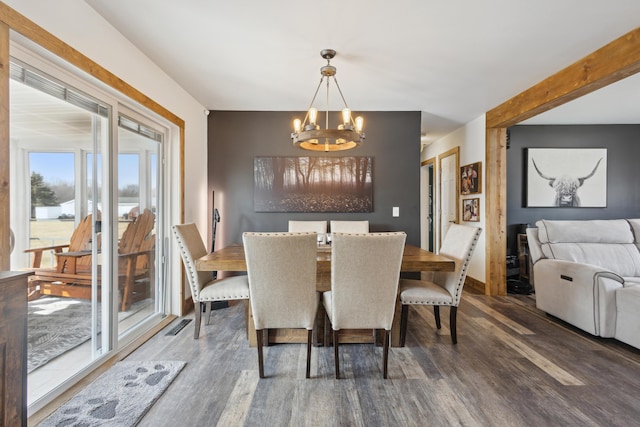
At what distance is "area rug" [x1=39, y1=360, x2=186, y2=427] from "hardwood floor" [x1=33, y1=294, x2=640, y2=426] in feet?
0.28

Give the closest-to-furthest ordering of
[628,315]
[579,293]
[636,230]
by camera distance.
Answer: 1. [628,315]
2. [579,293]
3. [636,230]

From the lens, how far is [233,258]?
2.44 meters

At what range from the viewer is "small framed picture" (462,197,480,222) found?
14.1 ft

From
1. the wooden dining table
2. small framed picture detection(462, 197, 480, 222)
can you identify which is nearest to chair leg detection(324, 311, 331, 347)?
the wooden dining table

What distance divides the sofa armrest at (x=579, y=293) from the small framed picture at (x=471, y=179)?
1.39 meters

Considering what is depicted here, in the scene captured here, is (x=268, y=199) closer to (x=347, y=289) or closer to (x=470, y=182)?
(x=347, y=289)

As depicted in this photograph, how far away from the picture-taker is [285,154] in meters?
3.95

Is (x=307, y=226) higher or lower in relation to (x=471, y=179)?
lower

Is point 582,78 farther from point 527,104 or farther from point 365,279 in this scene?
point 365,279

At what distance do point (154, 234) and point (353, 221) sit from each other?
7.30ft

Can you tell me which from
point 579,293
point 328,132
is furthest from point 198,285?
point 579,293

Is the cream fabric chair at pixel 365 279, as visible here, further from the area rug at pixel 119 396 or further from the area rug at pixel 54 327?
the area rug at pixel 54 327

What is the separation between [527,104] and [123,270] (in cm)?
433

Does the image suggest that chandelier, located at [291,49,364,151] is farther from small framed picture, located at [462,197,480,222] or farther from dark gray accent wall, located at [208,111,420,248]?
small framed picture, located at [462,197,480,222]
